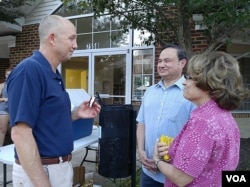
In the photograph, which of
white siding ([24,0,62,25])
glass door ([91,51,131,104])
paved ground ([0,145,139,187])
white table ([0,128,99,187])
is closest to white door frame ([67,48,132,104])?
glass door ([91,51,131,104])

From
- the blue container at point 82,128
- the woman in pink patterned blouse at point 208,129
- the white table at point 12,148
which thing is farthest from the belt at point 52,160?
the blue container at point 82,128

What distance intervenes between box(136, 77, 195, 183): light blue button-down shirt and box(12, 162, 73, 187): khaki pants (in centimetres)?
96

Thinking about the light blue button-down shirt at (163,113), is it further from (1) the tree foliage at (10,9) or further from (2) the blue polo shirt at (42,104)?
(1) the tree foliage at (10,9)

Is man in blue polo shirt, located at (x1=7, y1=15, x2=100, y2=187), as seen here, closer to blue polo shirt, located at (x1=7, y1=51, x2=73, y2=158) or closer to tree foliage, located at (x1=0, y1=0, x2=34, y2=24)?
blue polo shirt, located at (x1=7, y1=51, x2=73, y2=158)

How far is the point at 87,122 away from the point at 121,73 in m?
4.81

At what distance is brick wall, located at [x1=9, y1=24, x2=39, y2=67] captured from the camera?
9.97 meters

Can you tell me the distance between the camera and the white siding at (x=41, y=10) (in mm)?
9734

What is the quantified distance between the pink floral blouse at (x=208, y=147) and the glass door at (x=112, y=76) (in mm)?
6685

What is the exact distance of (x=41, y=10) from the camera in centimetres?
997

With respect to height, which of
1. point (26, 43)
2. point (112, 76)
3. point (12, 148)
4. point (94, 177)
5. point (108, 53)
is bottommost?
point (94, 177)

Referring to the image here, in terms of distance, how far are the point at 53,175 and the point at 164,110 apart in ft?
3.86

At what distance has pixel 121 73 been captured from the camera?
8.92 meters

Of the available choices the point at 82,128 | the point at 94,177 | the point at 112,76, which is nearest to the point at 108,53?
the point at 112,76

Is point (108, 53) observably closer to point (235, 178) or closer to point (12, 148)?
point (12, 148)
